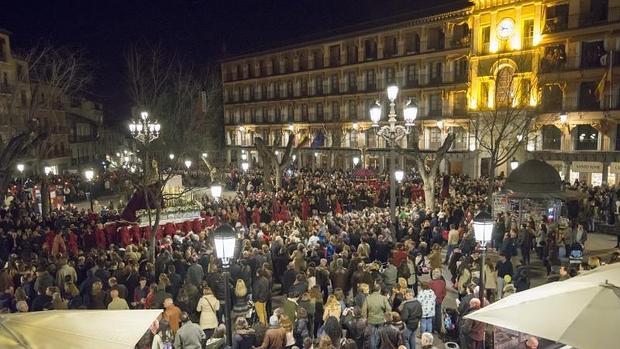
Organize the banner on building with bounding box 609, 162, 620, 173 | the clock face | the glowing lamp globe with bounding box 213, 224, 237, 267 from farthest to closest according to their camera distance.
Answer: the clock face → the banner on building with bounding box 609, 162, 620, 173 → the glowing lamp globe with bounding box 213, 224, 237, 267

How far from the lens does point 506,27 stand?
35.3 meters

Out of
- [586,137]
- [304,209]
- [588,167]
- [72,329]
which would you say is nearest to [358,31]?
[586,137]

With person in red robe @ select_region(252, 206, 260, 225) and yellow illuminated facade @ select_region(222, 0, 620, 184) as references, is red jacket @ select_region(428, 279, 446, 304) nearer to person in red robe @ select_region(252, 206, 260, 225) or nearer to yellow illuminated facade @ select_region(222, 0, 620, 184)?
person in red robe @ select_region(252, 206, 260, 225)

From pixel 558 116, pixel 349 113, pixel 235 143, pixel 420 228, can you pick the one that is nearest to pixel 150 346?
pixel 420 228

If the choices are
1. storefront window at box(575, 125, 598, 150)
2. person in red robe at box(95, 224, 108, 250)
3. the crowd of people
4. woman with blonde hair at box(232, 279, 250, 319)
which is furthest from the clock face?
woman with blonde hair at box(232, 279, 250, 319)

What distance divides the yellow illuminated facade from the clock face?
0.24ft

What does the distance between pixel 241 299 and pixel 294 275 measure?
138 centimetres

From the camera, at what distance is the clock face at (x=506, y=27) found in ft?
115

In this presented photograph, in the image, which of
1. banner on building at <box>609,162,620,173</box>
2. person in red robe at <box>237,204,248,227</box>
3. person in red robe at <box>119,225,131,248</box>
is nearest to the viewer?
→ person in red robe at <box>119,225,131,248</box>

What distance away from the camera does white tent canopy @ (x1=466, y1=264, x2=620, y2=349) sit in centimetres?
435

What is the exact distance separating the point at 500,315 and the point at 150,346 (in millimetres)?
5915

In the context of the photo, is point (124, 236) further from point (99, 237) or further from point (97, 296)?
point (97, 296)

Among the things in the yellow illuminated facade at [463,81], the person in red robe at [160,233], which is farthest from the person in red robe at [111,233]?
the yellow illuminated facade at [463,81]

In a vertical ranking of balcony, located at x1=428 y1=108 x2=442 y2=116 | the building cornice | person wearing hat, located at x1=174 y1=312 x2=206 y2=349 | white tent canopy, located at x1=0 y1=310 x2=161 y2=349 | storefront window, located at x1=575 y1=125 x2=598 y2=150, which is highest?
the building cornice
